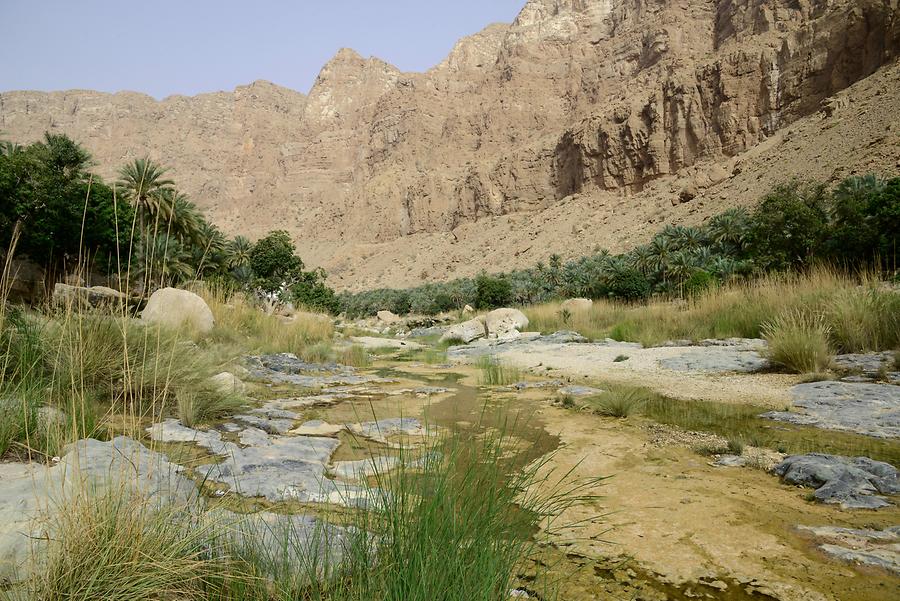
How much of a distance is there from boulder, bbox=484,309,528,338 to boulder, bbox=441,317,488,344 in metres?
0.26

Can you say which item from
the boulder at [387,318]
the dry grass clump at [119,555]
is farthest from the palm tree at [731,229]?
the dry grass clump at [119,555]

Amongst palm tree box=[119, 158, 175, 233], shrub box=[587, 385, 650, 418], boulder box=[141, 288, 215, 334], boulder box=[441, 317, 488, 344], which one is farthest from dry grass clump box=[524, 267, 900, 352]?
palm tree box=[119, 158, 175, 233]

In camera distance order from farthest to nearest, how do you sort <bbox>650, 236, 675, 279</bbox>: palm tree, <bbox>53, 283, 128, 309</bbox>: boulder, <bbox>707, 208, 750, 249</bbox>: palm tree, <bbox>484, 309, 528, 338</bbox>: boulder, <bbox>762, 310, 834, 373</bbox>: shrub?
<bbox>707, 208, 750, 249</bbox>: palm tree
<bbox>650, 236, 675, 279</bbox>: palm tree
<bbox>484, 309, 528, 338</bbox>: boulder
<bbox>762, 310, 834, 373</bbox>: shrub
<bbox>53, 283, 128, 309</bbox>: boulder

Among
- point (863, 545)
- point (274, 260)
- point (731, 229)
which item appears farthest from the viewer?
point (274, 260)

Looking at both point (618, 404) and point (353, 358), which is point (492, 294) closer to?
point (353, 358)

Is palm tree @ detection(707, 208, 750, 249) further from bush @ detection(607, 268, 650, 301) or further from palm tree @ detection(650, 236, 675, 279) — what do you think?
bush @ detection(607, 268, 650, 301)

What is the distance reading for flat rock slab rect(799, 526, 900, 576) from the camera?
73.1 inches

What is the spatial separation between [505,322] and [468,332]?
1.37m

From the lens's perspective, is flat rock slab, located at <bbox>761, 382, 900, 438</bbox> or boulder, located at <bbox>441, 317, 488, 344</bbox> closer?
flat rock slab, located at <bbox>761, 382, 900, 438</bbox>

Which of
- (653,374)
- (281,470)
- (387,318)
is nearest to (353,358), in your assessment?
(653,374)

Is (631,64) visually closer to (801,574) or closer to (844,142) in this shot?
(844,142)

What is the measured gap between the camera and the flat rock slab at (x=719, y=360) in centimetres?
662

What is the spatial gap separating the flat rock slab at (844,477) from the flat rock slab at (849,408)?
1.04 metres

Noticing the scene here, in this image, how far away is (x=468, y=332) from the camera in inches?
683
